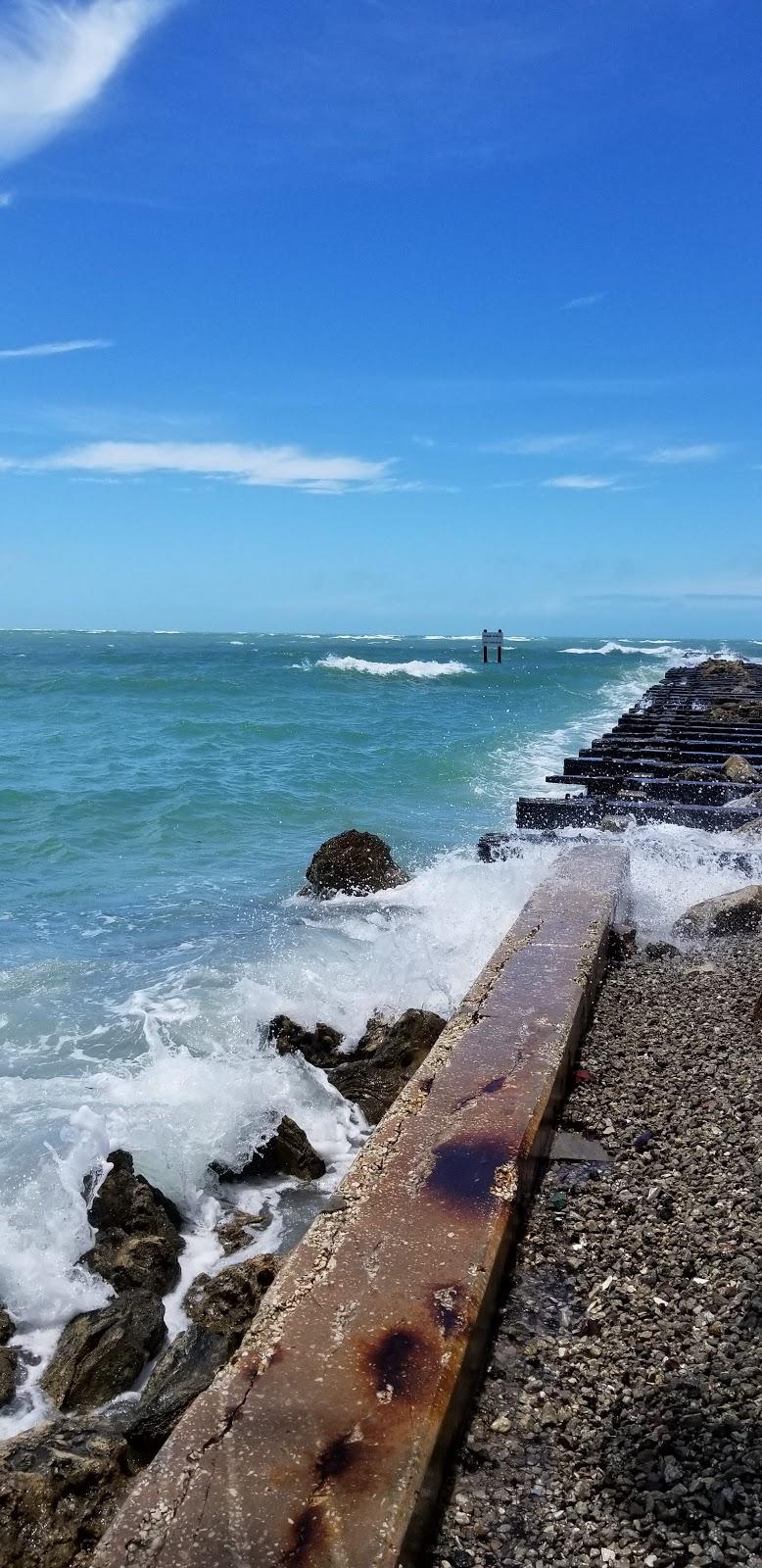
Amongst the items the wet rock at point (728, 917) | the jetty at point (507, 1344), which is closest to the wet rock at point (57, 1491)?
the jetty at point (507, 1344)

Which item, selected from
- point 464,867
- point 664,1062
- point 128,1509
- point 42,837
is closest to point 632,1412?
point 128,1509

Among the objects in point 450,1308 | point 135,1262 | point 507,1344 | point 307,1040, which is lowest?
point 135,1262

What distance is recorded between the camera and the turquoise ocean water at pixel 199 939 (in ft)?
17.1

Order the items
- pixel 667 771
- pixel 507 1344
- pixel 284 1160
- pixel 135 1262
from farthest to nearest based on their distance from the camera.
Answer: pixel 667 771
pixel 284 1160
pixel 135 1262
pixel 507 1344

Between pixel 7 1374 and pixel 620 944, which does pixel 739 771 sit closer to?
pixel 620 944

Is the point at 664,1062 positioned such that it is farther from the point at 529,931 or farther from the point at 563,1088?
the point at 529,931

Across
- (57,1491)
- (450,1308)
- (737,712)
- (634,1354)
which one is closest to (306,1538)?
(450,1308)

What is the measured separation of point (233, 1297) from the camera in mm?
4008

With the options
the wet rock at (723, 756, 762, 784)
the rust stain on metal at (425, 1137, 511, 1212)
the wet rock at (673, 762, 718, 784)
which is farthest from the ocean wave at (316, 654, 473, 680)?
the rust stain on metal at (425, 1137, 511, 1212)

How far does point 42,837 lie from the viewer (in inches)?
551

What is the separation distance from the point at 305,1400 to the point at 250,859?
10580 mm

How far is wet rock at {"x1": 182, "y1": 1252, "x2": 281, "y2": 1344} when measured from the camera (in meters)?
A: 3.91

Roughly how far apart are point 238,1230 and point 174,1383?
1247mm

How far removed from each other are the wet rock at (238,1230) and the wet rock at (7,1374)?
1046mm
